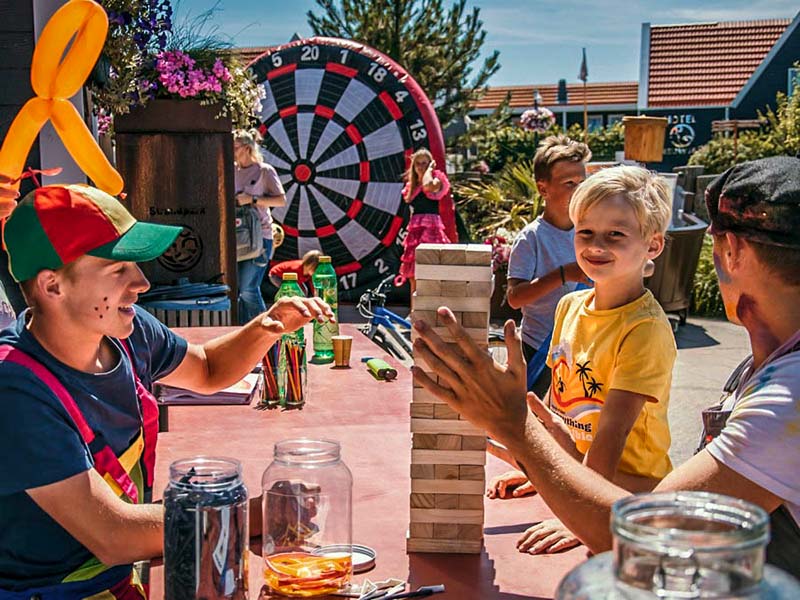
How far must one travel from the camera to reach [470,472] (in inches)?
80.4

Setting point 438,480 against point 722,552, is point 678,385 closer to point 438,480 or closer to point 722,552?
point 438,480

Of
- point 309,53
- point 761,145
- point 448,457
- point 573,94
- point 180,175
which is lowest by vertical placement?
point 448,457

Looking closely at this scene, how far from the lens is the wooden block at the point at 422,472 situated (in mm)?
2045

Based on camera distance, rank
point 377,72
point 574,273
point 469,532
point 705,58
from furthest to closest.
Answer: point 705,58, point 377,72, point 574,273, point 469,532

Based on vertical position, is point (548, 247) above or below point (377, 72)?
below

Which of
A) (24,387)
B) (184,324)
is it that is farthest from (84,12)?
(184,324)

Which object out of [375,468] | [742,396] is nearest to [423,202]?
[375,468]

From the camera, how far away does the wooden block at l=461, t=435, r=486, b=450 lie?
202cm

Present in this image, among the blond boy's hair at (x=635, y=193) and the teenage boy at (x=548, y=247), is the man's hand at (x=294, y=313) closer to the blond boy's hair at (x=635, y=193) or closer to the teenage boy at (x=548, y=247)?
the blond boy's hair at (x=635, y=193)

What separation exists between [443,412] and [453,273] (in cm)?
28

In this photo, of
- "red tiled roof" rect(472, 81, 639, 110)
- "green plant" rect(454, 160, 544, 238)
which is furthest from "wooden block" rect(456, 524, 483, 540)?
"red tiled roof" rect(472, 81, 639, 110)

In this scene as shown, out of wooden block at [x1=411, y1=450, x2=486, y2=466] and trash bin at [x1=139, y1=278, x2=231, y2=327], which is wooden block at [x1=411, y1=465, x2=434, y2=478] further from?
trash bin at [x1=139, y1=278, x2=231, y2=327]

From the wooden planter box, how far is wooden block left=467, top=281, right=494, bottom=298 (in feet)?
15.8

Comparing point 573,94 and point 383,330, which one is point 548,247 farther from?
point 573,94
